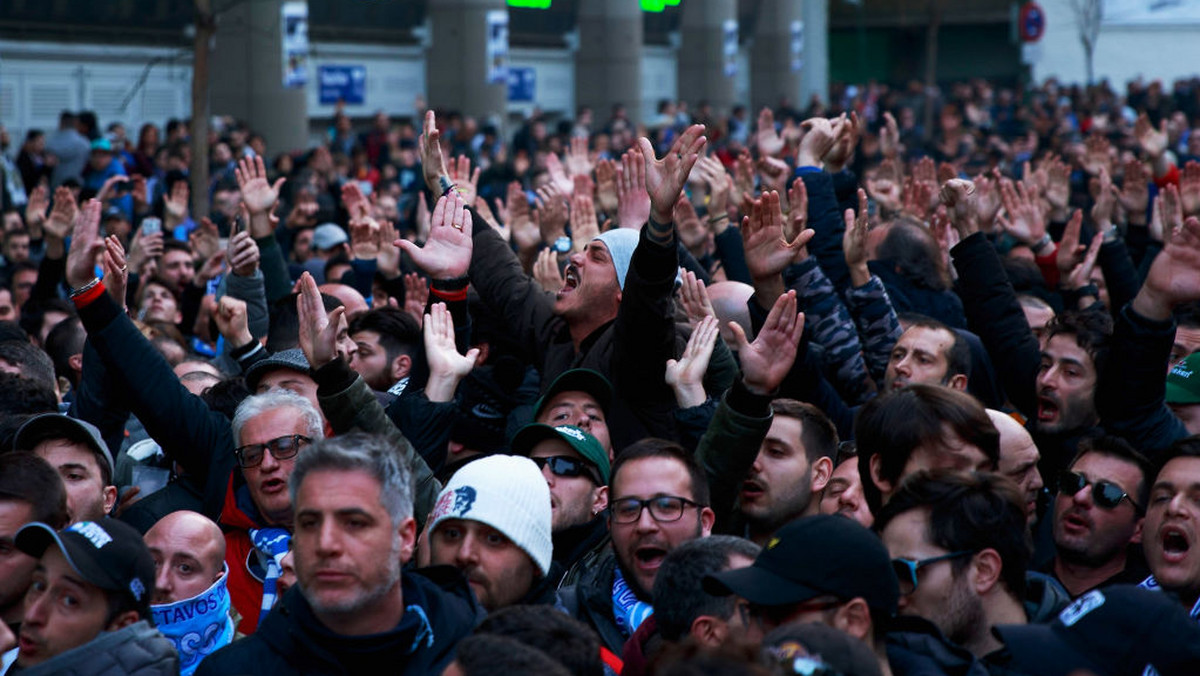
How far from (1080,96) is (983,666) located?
91.0ft

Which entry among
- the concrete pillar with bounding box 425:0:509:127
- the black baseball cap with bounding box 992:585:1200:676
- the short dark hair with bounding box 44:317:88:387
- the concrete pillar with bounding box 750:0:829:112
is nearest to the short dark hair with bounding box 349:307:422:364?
the short dark hair with bounding box 44:317:88:387

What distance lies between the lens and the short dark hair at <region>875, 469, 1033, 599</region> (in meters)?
3.91

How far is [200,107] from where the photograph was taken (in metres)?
12.6

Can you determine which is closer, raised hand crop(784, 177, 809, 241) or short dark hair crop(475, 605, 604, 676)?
short dark hair crop(475, 605, 604, 676)

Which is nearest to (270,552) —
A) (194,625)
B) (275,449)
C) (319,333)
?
(275,449)

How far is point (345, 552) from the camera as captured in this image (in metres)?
3.59

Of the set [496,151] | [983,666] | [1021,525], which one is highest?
[496,151]

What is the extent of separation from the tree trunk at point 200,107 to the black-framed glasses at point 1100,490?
29.5 feet

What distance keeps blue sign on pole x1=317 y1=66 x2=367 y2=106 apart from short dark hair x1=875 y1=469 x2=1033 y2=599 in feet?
67.7

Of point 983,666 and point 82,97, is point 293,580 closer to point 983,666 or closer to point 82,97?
point 983,666

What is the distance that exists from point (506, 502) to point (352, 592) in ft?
2.37

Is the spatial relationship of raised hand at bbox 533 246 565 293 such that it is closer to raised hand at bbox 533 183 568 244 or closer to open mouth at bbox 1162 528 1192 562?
raised hand at bbox 533 183 568 244

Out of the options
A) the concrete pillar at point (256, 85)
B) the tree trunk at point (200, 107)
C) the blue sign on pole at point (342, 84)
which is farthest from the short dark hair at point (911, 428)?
the blue sign on pole at point (342, 84)

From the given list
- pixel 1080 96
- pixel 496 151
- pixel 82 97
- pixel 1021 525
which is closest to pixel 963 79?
pixel 1080 96
